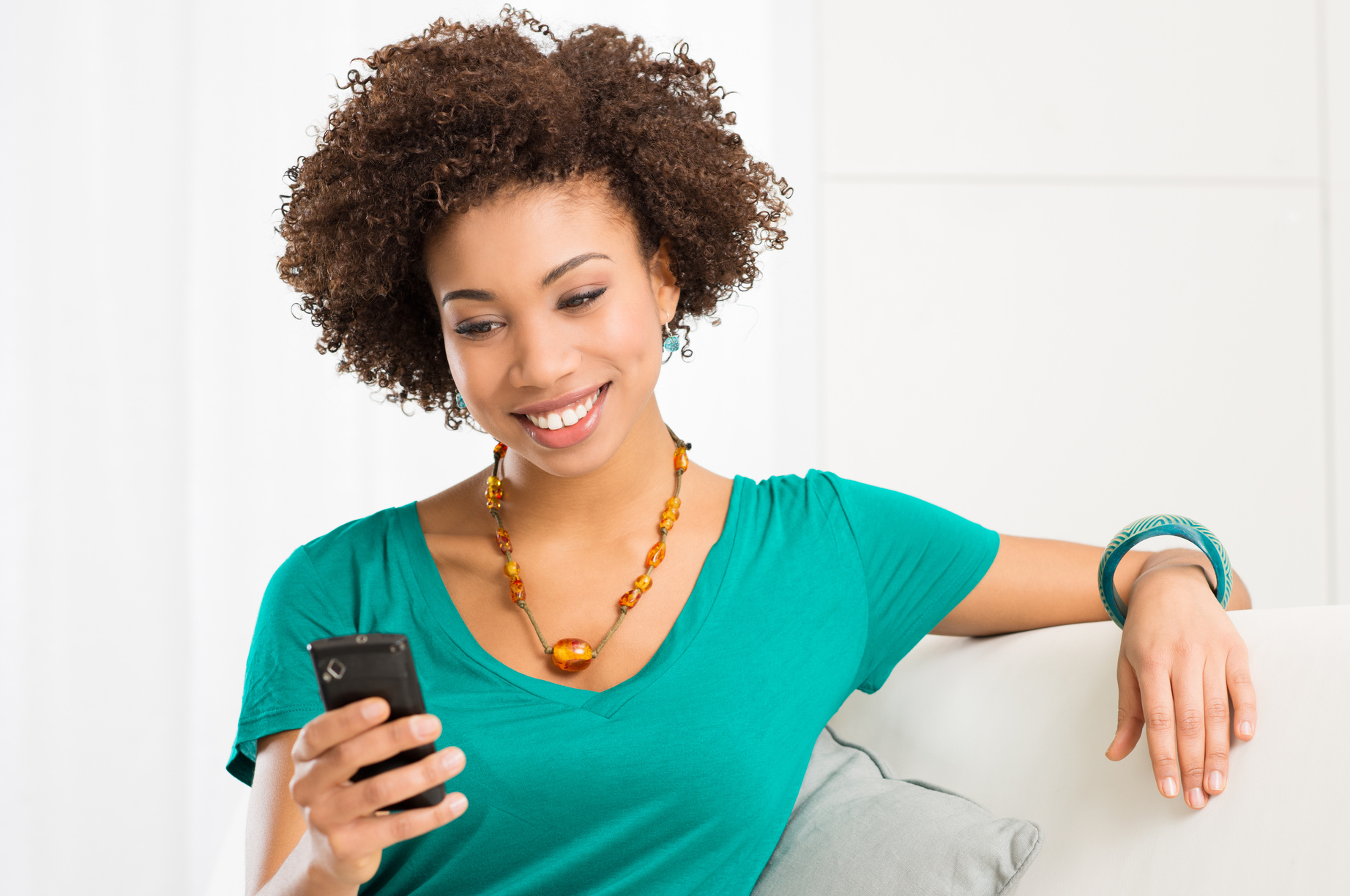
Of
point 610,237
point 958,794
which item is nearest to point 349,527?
point 610,237

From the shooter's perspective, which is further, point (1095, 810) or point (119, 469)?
point (119, 469)

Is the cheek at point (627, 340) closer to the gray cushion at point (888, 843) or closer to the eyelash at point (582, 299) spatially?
the eyelash at point (582, 299)

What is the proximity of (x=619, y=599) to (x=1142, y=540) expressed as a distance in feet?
2.10

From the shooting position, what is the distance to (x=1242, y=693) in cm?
Result: 111

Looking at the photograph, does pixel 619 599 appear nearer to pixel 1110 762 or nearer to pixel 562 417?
pixel 562 417

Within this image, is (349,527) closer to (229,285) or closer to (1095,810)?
(1095,810)

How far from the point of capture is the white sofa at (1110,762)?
1033 mm

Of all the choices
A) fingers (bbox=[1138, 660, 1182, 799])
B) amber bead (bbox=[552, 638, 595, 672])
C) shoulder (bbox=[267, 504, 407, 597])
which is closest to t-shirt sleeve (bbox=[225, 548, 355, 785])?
shoulder (bbox=[267, 504, 407, 597])

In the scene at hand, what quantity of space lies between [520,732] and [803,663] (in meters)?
A: 0.36

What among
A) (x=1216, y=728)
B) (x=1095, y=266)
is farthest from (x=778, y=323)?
(x=1216, y=728)

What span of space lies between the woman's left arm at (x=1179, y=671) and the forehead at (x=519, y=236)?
0.72 meters

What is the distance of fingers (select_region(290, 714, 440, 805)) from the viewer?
34.6 inches

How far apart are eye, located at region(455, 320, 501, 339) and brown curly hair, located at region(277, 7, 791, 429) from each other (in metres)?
0.13

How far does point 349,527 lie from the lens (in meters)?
1.46
